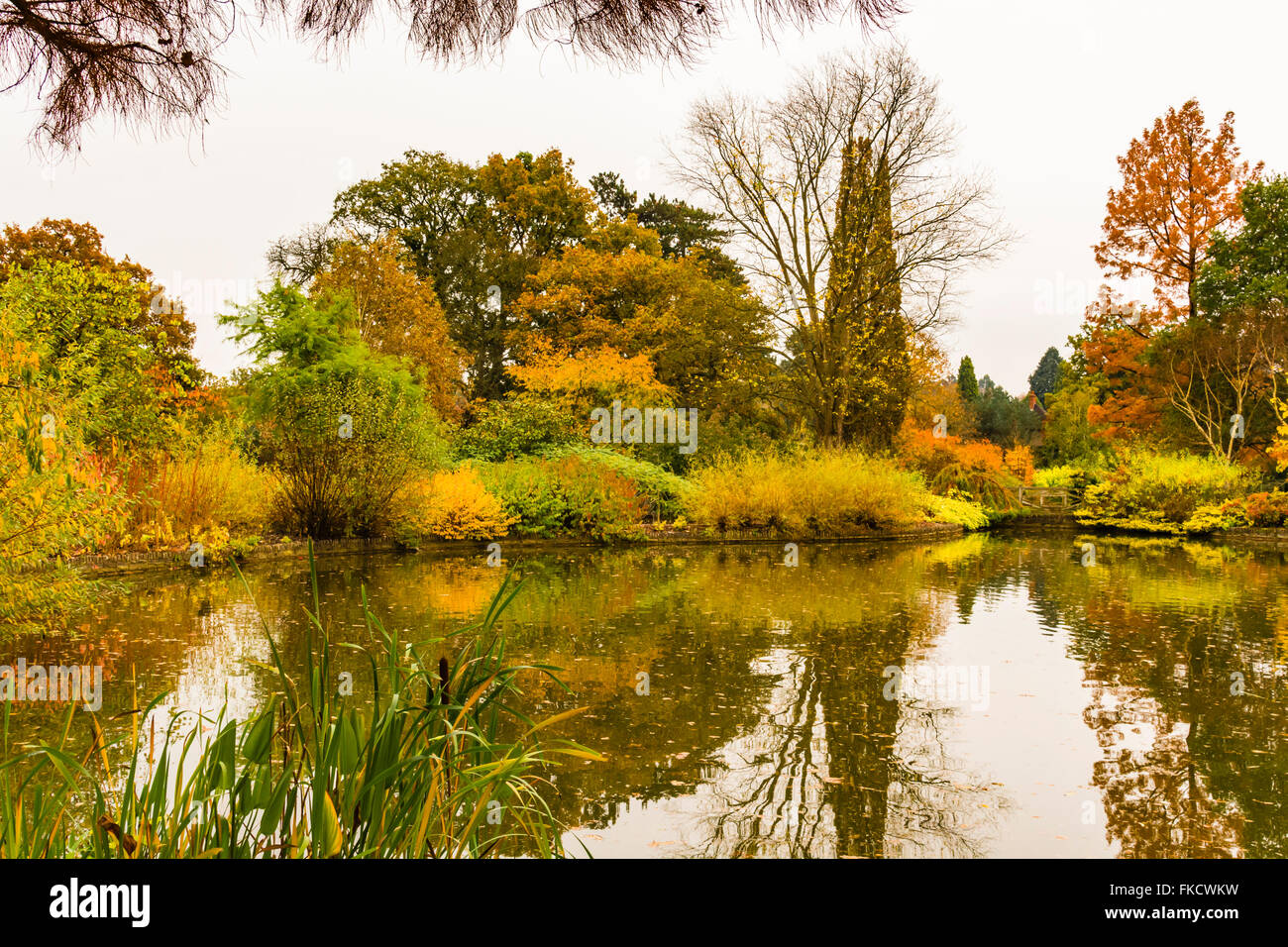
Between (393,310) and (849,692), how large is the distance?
20310 millimetres

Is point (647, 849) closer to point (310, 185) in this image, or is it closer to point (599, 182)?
point (310, 185)

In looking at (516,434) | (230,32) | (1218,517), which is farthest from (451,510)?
(1218,517)

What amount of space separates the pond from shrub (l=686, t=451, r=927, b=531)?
15.0 feet

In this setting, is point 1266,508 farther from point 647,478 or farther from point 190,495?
point 190,495

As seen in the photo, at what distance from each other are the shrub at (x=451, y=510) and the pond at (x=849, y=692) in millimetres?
2351

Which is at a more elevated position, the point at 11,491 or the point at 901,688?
the point at 11,491

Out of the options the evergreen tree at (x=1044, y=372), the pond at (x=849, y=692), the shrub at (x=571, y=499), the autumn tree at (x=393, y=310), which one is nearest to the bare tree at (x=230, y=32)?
the pond at (x=849, y=692)

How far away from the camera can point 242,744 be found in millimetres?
2246

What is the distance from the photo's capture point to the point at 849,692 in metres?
5.28

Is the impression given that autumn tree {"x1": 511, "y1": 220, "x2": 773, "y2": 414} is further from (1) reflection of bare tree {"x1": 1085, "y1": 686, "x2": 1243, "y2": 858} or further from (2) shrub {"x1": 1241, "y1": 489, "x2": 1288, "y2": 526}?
(1) reflection of bare tree {"x1": 1085, "y1": 686, "x2": 1243, "y2": 858}

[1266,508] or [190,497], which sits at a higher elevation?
[190,497]

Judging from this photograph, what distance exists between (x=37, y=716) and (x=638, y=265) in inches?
818

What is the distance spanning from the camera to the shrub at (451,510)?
13.0 m
